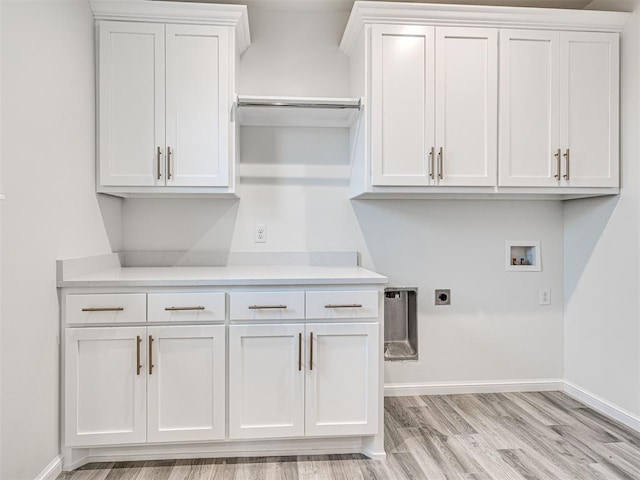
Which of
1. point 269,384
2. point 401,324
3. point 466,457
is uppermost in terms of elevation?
point 401,324

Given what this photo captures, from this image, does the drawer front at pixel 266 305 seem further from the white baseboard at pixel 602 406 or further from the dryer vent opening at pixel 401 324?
the white baseboard at pixel 602 406

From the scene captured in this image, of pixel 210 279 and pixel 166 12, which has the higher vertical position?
pixel 166 12

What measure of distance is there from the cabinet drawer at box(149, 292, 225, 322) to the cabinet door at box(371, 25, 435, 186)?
3.33 ft

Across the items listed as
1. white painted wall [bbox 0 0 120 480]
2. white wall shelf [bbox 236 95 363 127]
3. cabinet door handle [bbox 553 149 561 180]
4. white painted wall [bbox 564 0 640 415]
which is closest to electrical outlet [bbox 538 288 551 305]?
white painted wall [bbox 564 0 640 415]

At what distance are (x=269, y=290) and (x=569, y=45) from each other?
2.10 metres

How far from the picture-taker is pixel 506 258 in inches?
108

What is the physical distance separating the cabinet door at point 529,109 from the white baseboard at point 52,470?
251 centimetres

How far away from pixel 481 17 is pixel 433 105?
534 mm

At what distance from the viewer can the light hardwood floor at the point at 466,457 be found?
6.02ft

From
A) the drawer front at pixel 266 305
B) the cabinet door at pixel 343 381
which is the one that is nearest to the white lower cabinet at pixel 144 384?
the drawer front at pixel 266 305

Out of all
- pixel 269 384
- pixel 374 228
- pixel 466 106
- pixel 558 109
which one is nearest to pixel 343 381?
pixel 269 384

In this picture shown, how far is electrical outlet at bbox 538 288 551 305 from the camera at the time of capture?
2785 millimetres

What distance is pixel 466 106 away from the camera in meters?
2.26

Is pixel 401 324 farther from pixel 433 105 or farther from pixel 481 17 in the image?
pixel 481 17
